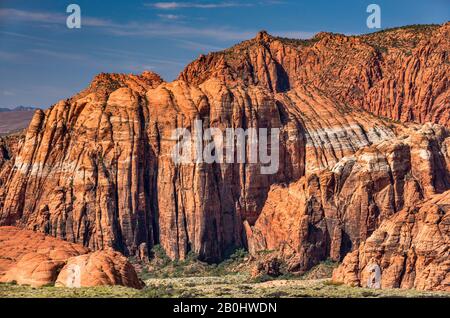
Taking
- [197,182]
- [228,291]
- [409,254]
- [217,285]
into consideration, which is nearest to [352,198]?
[197,182]

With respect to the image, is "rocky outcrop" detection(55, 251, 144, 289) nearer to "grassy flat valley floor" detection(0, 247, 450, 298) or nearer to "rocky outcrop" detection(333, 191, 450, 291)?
"grassy flat valley floor" detection(0, 247, 450, 298)

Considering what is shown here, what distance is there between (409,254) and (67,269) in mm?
31688

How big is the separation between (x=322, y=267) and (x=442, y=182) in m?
19.2

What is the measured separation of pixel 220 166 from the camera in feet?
504

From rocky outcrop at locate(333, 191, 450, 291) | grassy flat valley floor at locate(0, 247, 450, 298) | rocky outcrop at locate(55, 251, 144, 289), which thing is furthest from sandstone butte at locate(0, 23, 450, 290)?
rocky outcrop at locate(55, 251, 144, 289)

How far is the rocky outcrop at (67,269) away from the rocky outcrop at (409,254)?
69.9 ft

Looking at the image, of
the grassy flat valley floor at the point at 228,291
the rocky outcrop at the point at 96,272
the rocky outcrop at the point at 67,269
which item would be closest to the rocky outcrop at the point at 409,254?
the grassy flat valley floor at the point at 228,291

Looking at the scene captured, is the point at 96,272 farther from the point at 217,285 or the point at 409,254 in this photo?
the point at 409,254

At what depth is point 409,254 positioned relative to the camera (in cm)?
12156

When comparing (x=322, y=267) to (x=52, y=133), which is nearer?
(x=322, y=267)

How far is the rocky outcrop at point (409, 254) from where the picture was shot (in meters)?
119

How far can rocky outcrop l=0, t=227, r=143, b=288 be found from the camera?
113875 millimetres
